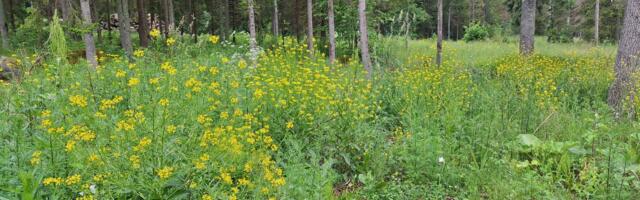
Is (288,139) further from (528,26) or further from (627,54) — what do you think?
(528,26)

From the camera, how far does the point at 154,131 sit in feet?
10.5

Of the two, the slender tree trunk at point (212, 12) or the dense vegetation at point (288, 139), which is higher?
the slender tree trunk at point (212, 12)

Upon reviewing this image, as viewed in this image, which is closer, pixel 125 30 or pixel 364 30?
pixel 364 30

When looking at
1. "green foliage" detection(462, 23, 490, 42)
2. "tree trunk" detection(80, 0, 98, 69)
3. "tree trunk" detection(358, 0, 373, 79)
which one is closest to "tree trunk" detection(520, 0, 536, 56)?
"tree trunk" detection(358, 0, 373, 79)

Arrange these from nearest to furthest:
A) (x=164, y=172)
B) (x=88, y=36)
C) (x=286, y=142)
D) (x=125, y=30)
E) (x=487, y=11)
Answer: (x=164, y=172), (x=286, y=142), (x=88, y=36), (x=125, y=30), (x=487, y=11)

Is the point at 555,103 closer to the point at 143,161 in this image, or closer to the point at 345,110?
the point at 345,110

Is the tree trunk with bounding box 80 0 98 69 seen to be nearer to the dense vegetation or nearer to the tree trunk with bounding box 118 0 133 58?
the dense vegetation

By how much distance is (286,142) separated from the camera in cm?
421

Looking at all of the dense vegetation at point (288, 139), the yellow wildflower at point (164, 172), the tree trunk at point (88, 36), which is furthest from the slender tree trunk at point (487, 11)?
the yellow wildflower at point (164, 172)

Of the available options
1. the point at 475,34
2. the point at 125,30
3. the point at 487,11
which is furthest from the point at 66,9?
the point at 487,11

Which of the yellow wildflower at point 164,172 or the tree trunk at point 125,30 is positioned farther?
the tree trunk at point 125,30

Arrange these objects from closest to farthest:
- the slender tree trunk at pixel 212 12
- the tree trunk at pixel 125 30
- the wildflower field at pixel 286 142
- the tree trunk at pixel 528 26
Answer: the wildflower field at pixel 286 142
the tree trunk at pixel 528 26
the tree trunk at pixel 125 30
the slender tree trunk at pixel 212 12

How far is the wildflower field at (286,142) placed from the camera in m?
3.22

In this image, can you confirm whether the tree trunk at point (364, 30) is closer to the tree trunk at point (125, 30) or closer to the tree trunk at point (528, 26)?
the tree trunk at point (528, 26)
